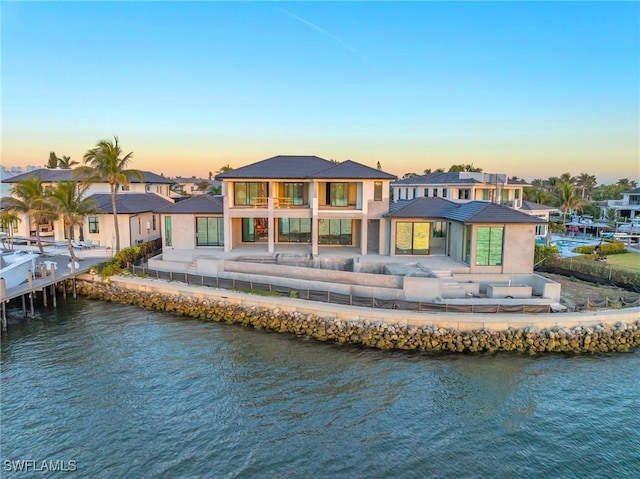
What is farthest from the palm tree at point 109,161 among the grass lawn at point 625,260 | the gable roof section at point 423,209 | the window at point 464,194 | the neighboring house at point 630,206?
the neighboring house at point 630,206

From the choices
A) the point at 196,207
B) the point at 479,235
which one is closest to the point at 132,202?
the point at 196,207

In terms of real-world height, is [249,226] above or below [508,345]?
above

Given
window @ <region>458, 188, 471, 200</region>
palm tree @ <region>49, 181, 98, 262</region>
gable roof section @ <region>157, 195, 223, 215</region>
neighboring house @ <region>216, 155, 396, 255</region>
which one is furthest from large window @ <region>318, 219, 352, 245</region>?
window @ <region>458, 188, 471, 200</region>

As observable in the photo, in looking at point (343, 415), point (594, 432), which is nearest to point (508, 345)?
point (594, 432)

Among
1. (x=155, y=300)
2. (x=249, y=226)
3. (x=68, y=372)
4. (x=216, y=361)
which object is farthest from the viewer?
(x=249, y=226)

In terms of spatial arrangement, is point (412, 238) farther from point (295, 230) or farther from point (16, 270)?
point (16, 270)

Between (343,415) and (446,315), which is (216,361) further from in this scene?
(446,315)

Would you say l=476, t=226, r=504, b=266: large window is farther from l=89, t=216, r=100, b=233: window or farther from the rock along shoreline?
l=89, t=216, r=100, b=233: window
